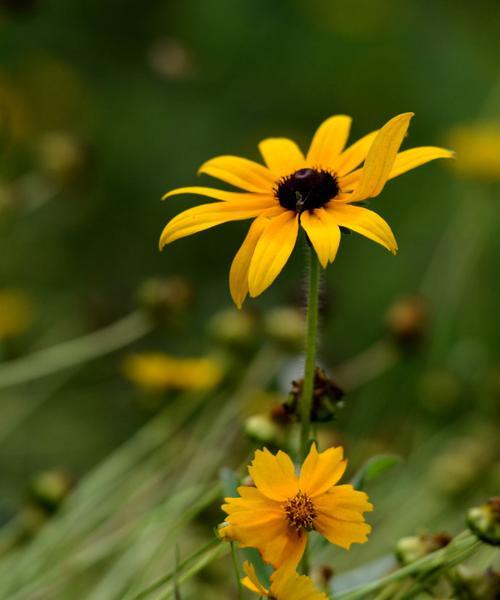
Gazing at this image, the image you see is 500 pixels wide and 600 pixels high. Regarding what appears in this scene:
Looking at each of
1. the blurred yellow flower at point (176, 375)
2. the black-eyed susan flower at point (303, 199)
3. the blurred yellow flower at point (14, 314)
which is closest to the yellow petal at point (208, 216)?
the black-eyed susan flower at point (303, 199)

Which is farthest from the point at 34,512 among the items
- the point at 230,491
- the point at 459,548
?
the point at 459,548

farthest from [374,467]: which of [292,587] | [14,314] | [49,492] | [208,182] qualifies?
[208,182]

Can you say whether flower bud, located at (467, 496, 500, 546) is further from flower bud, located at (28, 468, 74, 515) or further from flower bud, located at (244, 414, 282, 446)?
flower bud, located at (28, 468, 74, 515)

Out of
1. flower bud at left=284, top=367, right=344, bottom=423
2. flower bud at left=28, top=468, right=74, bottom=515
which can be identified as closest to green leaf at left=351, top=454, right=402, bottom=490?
flower bud at left=284, top=367, right=344, bottom=423

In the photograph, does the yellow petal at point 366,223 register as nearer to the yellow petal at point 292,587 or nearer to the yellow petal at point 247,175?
the yellow petal at point 247,175

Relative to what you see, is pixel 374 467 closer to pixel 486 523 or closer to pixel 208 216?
pixel 486 523

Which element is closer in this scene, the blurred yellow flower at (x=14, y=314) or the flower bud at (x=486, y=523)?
the flower bud at (x=486, y=523)
